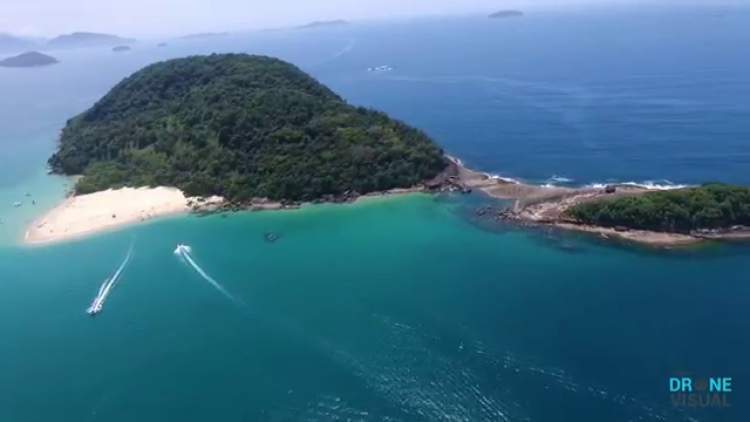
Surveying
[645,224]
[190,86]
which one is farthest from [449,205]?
[190,86]

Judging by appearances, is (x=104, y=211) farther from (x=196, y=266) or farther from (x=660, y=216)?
(x=660, y=216)

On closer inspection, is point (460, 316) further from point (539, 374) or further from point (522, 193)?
point (522, 193)

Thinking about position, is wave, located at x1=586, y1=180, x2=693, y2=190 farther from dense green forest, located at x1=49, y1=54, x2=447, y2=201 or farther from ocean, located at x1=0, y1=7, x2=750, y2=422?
dense green forest, located at x1=49, y1=54, x2=447, y2=201

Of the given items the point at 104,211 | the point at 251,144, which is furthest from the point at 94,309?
the point at 251,144

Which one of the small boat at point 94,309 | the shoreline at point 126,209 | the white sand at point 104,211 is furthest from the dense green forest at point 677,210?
the small boat at point 94,309

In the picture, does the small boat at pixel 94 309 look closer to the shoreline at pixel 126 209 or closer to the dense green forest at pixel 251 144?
the shoreline at pixel 126 209
